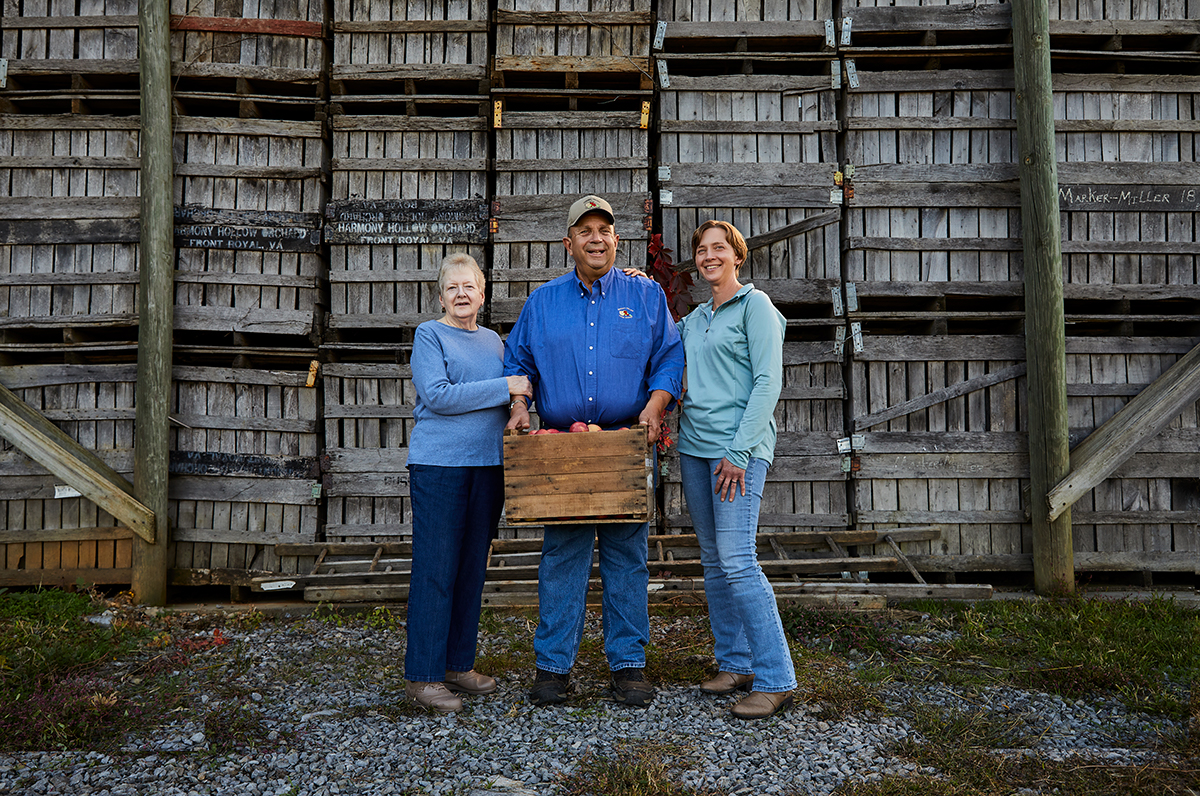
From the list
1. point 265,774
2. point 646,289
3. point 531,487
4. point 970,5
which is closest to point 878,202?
point 970,5

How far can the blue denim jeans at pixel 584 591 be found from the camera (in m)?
3.98

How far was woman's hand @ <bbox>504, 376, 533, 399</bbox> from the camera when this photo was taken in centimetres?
392

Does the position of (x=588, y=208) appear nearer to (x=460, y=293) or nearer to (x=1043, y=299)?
(x=460, y=293)

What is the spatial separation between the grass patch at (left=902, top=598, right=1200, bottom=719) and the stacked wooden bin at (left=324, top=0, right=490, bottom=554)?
15.2ft

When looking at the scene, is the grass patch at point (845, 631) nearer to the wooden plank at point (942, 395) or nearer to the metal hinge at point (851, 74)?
→ the wooden plank at point (942, 395)

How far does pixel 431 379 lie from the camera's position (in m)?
3.91

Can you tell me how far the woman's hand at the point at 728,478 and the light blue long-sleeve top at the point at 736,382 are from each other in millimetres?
30

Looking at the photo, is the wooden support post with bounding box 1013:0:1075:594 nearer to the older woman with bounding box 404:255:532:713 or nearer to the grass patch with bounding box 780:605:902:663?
the grass patch with bounding box 780:605:902:663

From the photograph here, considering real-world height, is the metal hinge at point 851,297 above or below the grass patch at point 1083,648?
above

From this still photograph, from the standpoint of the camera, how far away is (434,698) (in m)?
3.96

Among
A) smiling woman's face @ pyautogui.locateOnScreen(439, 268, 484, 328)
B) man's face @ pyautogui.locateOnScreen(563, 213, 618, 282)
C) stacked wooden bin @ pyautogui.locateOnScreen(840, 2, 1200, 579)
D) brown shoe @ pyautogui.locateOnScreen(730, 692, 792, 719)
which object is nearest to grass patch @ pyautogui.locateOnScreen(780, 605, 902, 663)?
brown shoe @ pyautogui.locateOnScreen(730, 692, 792, 719)

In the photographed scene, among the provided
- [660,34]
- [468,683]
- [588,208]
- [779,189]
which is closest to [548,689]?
[468,683]

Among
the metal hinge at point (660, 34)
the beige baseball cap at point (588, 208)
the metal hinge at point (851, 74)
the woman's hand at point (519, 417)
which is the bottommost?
the woman's hand at point (519, 417)

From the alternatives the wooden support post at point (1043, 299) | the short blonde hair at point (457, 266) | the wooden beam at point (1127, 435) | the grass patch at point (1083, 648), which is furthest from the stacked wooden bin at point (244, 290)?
the wooden beam at point (1127, 435)
